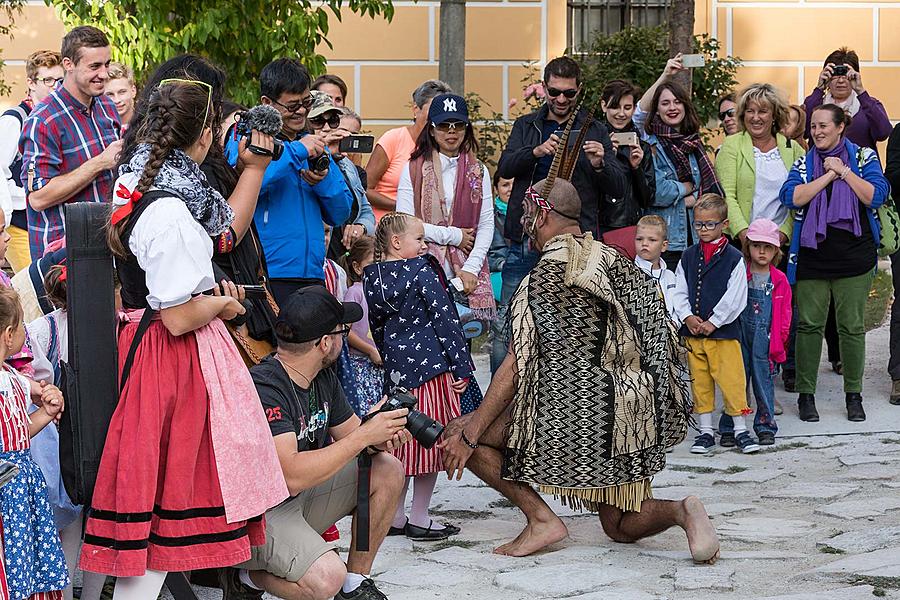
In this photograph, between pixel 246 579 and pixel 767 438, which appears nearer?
pixel 246 579

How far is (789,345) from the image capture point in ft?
28.4

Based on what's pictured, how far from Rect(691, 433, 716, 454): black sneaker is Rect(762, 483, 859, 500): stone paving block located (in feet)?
2.75

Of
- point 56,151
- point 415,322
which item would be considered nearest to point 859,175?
point 415,322

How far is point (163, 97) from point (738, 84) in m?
9.69

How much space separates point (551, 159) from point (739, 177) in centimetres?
161

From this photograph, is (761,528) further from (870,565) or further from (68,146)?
(68,146)

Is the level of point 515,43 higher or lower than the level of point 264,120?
higher

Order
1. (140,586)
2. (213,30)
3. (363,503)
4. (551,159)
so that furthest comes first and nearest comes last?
(213,30), (551,159), (363,503), (140,586)

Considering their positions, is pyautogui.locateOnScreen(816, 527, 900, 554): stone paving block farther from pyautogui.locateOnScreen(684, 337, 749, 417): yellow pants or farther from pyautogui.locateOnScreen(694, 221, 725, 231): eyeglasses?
pyautogui.locateOnScreen(694, 221, 725, 231): eyeglasses

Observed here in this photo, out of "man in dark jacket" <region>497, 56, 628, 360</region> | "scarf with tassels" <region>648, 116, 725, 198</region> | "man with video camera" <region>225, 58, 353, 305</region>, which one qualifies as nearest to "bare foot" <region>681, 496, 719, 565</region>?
"man with video camera" <region>225, 58, 353, 305</region>

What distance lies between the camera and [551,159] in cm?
711

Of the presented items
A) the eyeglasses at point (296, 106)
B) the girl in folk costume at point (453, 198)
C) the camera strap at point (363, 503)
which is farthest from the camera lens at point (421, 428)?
the girl in folk costume at point (453, 198)

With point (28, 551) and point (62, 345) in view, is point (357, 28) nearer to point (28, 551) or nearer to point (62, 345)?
point (62, 345)

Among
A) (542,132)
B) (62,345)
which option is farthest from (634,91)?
(62,345)
